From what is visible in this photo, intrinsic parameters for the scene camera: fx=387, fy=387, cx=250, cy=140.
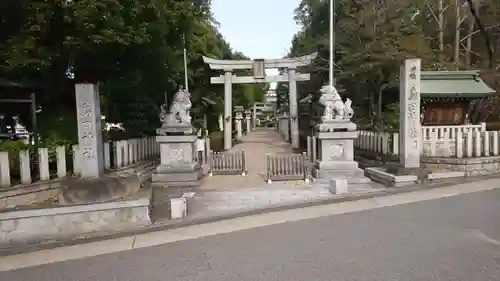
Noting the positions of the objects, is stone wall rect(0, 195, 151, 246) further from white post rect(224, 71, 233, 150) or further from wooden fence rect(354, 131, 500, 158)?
white post rect(224, 71, 233, 150)

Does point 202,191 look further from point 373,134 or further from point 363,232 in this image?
point 373,134

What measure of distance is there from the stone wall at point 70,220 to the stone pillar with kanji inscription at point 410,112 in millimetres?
7399

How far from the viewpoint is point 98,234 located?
21.3ft

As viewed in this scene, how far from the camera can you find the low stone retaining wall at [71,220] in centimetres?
638

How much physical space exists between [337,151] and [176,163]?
17.2 feet

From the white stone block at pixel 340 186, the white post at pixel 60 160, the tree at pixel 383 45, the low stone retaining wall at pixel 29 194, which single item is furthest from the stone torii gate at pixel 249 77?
the low stone retaining wall at pixel 29 194

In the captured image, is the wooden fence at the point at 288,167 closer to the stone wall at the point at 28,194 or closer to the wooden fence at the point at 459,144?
the wooden fence at the point at 459,144

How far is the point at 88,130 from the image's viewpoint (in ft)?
27.0

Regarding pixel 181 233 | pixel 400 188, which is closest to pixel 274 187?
pixel 400 188

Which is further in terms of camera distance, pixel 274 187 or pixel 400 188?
pixel 274 187

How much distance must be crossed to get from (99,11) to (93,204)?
484 cm

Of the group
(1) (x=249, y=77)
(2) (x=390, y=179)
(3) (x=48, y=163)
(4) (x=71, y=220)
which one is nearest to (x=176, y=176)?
(3) (x=48, y=163)

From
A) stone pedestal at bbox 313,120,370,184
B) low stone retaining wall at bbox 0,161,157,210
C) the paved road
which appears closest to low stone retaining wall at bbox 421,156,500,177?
stone pedestal at bbox 313,120,370,184

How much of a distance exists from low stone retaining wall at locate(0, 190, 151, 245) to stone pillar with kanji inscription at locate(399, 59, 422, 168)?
7.37m
